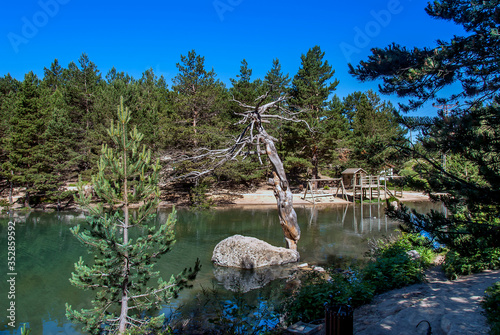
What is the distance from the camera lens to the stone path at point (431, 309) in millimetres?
4973

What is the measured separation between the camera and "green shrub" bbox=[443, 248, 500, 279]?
779 cm

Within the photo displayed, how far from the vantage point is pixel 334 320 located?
412 cm

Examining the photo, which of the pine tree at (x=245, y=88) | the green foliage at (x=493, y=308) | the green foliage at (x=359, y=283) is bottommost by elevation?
the green foliage at (x=359, y=283)

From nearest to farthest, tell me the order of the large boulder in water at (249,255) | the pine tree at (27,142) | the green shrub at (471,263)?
the green shrub at (471,263)
the large boulder in water at (249,255)
the pine tree at (27,142)

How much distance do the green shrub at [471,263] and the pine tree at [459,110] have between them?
3689 millimetres

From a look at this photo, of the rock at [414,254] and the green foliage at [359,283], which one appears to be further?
the rock at [414,254]

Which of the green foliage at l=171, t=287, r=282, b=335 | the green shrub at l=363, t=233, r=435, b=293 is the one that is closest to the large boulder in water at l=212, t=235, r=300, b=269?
the green foliage at l=171, t=287, r=282, b=335

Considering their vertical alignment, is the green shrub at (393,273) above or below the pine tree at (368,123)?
below

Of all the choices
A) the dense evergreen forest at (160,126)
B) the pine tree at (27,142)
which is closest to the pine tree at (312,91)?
the dense evergreen forest at (160,126)

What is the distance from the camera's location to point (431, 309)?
565 centimetres

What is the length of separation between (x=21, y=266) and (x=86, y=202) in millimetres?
8716

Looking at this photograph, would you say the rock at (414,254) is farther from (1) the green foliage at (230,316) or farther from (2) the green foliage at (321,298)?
(1) the green foliage at (230,316)

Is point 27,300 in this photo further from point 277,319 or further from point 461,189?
point 461,189

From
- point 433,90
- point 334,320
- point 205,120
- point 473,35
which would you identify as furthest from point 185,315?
point 205,120
